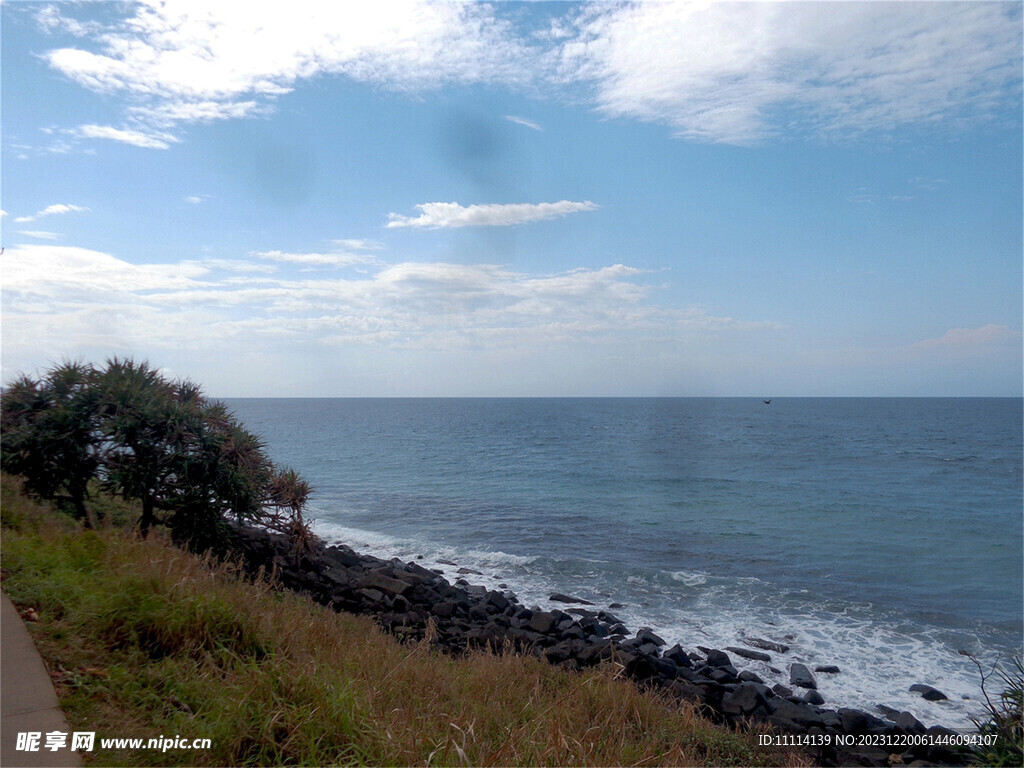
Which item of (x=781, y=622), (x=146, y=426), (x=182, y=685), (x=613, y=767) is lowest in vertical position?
(x=781, y=622)

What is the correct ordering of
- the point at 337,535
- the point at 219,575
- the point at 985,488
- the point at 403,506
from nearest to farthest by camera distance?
1. the point at 219,575
2. the point at 337,535
3. the point at 403,506
4. the point at 985,488

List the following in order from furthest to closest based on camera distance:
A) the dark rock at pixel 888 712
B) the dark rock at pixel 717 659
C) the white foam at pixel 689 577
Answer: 1. the white foam at pixel 689 577
2. the dark rock at pixel 717 659
3. the dark rock at pixel 888 712

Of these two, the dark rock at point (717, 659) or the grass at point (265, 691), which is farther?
the dark rock at point (717, 659)

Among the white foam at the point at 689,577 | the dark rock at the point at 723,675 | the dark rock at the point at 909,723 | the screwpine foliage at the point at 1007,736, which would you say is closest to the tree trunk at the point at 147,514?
the dark rock at the point at 723,675

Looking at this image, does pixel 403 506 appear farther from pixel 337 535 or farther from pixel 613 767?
pixel 613 767

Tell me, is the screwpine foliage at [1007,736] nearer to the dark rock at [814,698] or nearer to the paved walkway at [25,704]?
the dark rock at [814,698]

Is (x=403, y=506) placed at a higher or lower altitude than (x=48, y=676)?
lower

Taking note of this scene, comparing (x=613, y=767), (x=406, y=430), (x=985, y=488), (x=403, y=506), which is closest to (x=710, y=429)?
(x=406, y=430)

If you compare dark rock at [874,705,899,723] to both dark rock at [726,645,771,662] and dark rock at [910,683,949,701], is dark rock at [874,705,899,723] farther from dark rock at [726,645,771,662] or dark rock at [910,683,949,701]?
dark rock at [726,645,771,662]

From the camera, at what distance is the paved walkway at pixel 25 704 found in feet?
11.8

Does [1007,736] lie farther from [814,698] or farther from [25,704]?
[25,704]

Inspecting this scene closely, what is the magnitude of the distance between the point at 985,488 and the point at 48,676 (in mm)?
46506

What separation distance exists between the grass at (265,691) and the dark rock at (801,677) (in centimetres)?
570

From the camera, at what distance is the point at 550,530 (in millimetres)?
26906
